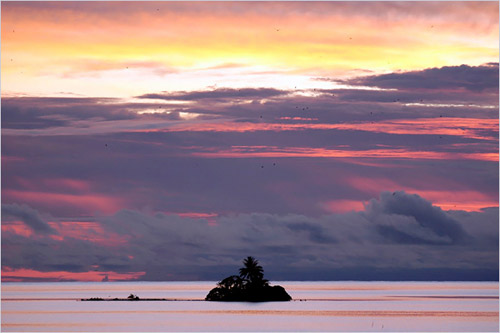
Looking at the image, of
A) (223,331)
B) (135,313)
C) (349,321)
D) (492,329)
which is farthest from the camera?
(135,313)

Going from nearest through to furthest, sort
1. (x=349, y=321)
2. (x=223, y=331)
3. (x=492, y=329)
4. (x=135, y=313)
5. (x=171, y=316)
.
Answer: (x=223, y=331) → (x=492, y=329) → (x=349, y=321) → (x=171, y=316) → (x=135, y=313)

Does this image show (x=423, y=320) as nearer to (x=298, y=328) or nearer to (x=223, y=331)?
(x=298, y=328)

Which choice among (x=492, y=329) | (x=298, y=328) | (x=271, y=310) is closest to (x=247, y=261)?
(x=271, y=310)

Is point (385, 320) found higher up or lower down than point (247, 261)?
lower down

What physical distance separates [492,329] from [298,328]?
89.3 feet

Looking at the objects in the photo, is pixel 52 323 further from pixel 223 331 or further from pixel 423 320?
pixel 423 320

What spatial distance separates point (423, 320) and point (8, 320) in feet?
209

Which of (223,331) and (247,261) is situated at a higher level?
(247,261)

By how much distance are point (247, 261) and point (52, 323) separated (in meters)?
36.2

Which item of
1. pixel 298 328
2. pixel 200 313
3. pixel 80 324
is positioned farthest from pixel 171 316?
pixel 298 328

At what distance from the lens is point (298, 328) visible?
405 ft

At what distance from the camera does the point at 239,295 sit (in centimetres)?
16450

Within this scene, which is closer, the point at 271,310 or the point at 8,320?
the point at 8,320

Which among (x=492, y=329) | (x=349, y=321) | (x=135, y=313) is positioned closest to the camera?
(x=492, y=329)
